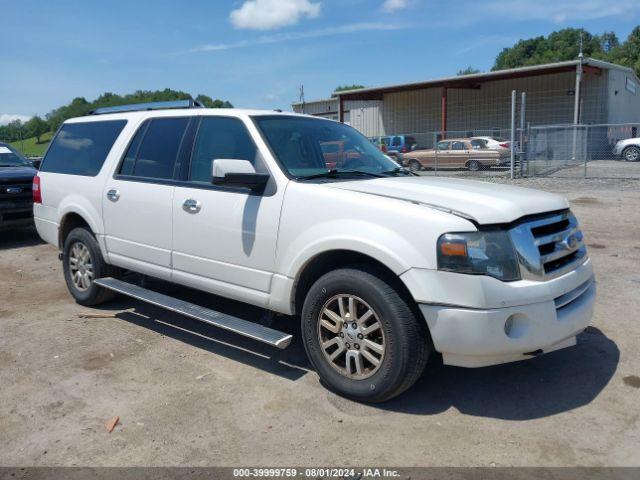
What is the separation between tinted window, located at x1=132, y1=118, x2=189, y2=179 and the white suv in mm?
16

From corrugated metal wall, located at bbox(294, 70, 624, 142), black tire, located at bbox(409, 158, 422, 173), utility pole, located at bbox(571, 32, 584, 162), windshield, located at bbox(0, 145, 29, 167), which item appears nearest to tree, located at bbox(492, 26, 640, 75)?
corrugated metal wall, located at bbox(294, 70, 624, 142)

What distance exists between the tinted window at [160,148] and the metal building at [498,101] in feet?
71.3

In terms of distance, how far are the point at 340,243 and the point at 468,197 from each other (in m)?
0.87

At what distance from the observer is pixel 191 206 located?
4.49 m

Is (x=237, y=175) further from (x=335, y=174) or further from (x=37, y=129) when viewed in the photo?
(x=37, y=129)

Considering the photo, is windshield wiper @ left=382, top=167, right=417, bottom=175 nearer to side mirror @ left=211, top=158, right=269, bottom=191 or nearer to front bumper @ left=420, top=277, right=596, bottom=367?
side mirror @ left=211, top=158, right=269, bottom=191

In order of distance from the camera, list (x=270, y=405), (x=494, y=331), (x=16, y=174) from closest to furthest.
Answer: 1. (x=494, y=331)
2. (x=270, y=405)
3. (x=16, y=174)

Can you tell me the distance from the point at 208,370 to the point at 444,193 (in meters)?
2.17

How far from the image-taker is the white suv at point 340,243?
3.27 m

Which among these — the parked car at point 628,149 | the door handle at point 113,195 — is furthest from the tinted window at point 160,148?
the parked car at point 628,149

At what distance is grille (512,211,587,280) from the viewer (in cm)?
334

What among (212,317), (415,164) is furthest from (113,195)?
(415,164)

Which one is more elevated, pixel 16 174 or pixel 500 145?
pixel 500 145

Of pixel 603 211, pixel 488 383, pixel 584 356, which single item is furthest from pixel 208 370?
pixel 603 211
